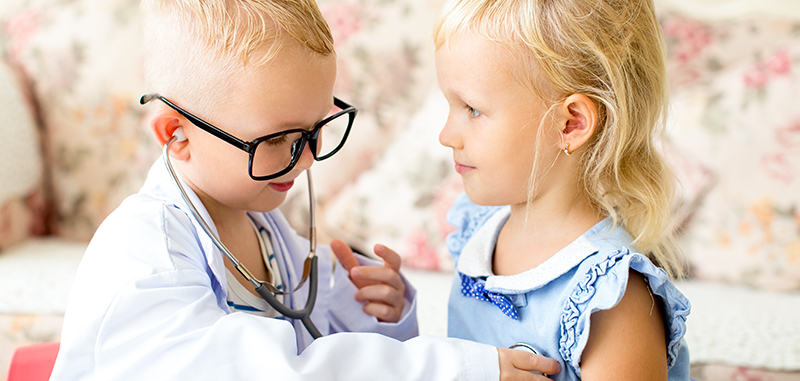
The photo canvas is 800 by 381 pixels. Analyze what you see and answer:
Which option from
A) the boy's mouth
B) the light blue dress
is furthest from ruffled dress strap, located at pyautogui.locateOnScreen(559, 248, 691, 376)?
the boy's mouth

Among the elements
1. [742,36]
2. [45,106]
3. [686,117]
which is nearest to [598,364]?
[686,117]

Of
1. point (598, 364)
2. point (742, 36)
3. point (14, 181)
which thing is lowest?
point (14, 181)

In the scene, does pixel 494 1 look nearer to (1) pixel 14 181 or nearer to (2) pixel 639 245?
(2) pixel 639 245

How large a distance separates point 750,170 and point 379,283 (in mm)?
1112

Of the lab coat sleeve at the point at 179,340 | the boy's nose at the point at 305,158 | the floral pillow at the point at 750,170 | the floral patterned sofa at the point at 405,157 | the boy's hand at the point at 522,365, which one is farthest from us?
the floral pillow at the point at 750,170

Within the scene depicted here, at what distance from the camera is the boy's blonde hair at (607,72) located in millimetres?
883

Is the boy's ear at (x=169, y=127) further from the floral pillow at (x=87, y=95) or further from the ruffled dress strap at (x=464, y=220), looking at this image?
the floral pillow at (x=87, y=95)

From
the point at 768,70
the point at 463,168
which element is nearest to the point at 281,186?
the point at 463,168

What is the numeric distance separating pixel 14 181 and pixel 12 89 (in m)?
0.30

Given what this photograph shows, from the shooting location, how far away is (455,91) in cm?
96

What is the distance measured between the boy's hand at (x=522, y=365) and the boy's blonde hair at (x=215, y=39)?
0.54 meters

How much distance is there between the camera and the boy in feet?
2.47

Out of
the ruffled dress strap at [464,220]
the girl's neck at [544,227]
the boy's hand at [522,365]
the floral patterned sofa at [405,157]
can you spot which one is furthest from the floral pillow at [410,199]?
the boy's hand at [522,365]

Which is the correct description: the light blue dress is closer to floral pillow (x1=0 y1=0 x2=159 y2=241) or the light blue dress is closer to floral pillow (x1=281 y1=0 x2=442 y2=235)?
floral pillow (x1=281 y1=0 x2=442 y2=235)
